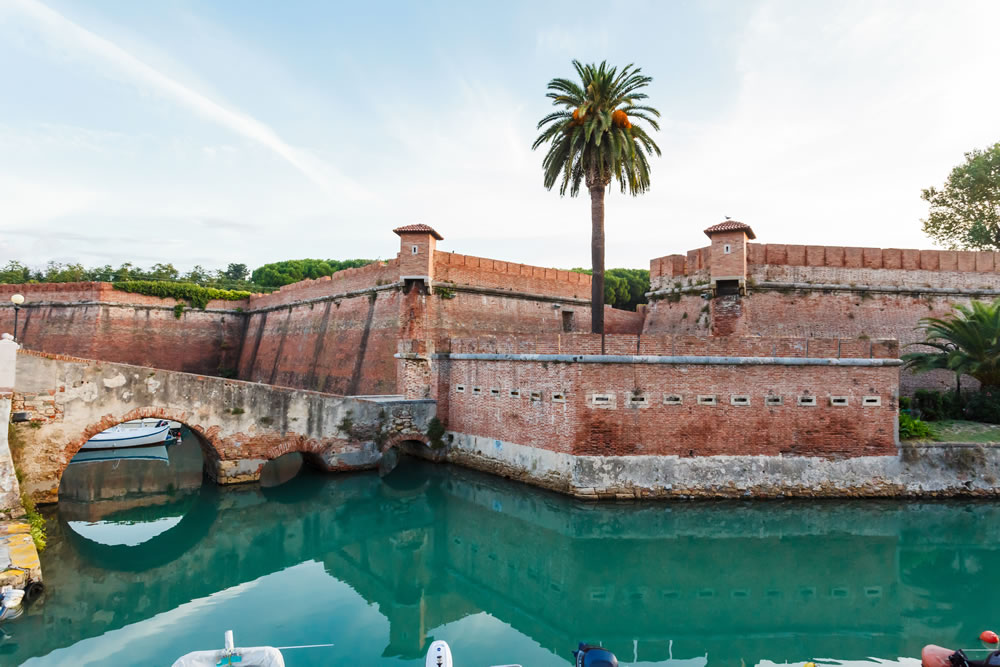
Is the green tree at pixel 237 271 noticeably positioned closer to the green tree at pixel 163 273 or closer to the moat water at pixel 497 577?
the green tree at pixel 163 273

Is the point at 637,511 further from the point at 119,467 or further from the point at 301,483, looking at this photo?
the point at 119,467

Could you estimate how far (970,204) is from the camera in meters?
24.3

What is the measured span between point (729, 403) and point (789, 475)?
84.8 inches

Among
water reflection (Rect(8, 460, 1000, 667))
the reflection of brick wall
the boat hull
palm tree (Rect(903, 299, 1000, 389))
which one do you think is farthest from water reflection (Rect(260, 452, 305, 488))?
palm tree (Rect(903, 299, 1000, 389))

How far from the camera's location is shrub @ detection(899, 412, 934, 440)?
13422 millimetres

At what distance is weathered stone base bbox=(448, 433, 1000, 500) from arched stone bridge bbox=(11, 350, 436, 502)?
18.9 ft

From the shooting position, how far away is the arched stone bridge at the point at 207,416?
38.2 feet

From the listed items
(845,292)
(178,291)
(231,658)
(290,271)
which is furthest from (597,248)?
(290,271)

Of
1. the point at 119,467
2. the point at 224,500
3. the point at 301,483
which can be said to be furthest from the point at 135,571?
the point at 119,467

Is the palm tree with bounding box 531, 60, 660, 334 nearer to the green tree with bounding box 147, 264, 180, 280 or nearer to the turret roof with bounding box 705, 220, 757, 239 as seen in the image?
the turret roof with bounding box 705, 220, 757, 239

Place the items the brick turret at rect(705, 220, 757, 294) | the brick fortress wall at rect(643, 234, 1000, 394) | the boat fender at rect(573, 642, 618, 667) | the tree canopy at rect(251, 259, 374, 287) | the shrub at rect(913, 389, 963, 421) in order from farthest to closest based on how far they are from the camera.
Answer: the tree canopy at rect(251, 259, 374, 287) < the brick fortress wall at rect(643, 234, 1000, 394) < the brick turret at rect(705, 220, 757, 294) < the shrub at rect(913, 389, 963, 421) < the boat fender at rect(573, 642, 618, 667)

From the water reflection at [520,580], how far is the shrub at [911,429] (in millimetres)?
1644

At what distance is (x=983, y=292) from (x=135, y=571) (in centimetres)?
2422

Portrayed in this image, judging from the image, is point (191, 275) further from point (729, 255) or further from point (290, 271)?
point (729, 255)
